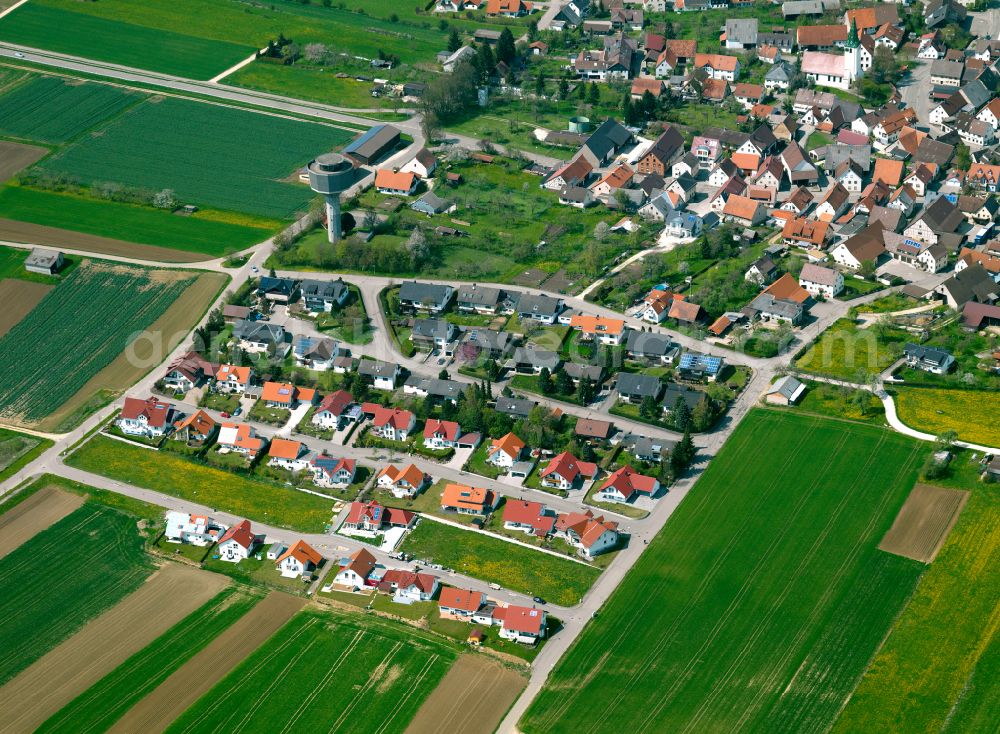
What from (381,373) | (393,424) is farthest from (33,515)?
(381,373)

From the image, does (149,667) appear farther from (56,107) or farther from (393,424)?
(56,107)

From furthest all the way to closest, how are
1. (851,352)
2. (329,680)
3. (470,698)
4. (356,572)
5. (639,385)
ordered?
(851,352)
(639,385)
(356,572)
(329,680)
(470,698)

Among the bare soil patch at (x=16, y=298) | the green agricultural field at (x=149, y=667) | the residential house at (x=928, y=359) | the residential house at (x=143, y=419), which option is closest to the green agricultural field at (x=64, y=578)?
the green agricultural field at (x=149, y=667)

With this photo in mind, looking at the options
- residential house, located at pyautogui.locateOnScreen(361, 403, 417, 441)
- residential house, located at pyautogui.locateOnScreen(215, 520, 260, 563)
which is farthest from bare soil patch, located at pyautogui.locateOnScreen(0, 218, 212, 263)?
residential house, located at pyautogui.locateOnScreen(215, 520, 260, 563)

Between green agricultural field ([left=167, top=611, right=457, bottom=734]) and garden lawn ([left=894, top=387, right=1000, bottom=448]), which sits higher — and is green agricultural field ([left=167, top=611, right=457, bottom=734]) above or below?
below

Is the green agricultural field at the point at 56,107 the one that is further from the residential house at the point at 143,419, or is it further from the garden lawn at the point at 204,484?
the garden lawn at the point at 204,484

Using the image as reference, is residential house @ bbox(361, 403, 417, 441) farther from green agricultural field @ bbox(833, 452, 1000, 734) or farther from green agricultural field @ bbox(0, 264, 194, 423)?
green agricultural field @ bbox(833, 452, 1000, 734)

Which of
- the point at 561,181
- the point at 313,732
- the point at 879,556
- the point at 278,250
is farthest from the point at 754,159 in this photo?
the point at 313,732
